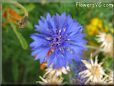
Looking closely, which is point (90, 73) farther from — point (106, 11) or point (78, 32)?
point (106, 11)

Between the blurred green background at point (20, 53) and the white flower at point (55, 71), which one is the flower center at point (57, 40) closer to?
the white flower at point (55, 71)

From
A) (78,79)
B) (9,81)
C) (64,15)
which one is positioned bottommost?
(9,81)

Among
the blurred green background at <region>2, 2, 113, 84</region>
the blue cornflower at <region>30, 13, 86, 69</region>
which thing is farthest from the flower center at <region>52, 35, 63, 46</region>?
the blurred green background at <region>2, 2, 113, 84</region>

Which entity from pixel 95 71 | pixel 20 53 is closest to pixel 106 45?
pixel 95 71

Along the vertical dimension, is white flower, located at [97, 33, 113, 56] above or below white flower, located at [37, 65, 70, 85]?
above

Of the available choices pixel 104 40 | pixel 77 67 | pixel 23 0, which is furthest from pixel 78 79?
pixel 23 0

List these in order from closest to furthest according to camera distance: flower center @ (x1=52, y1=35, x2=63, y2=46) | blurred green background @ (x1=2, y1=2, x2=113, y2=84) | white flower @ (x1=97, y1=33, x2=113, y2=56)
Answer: flower center @ (x1=52, y1=35, x2=63, y2=46) → white flower @ (x1=97, y1=33, x2=113, y2=56) → blurred green background @ (x1=2, y1=2, x2=113, y2=84)

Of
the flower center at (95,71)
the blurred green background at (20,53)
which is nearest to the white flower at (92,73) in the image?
the flower center at (95,71)

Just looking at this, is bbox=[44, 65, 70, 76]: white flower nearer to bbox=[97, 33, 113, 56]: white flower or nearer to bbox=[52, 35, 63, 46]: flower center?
bbox=[52, 35, 63, 46]: flower center

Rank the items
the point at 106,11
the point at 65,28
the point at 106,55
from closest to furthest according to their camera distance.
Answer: the point at 65,28 < the point at 106,55 < the point at 106,11
